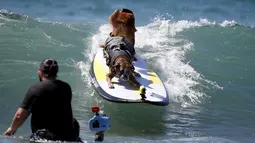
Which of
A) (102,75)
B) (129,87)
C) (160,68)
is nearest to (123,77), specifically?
(129,87)

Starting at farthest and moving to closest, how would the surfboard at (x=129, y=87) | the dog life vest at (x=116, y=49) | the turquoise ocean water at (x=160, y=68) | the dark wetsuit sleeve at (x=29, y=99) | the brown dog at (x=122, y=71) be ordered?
the dog life vest at (x=116, y=49)
the brown dog at (x=122, y=71)
the surfboard at (x=129, y=87)
the turquoise ocean water at (x=160, y=68)
the dark wetsuit sleeve at (x=29, y=99)

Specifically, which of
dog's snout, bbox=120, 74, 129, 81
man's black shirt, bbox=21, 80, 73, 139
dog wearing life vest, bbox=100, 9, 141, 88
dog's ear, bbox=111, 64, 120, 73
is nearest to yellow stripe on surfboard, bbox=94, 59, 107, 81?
dog wearing life vest, bbox=100, 9, 141, 88

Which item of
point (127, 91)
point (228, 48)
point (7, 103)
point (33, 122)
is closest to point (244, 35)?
point (228, 48)

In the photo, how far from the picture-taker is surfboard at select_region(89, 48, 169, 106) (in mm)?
9700

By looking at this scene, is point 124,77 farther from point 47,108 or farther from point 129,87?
point 47,108

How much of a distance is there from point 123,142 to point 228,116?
3674 millimetres

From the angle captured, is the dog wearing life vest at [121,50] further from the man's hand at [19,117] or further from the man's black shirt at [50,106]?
the man's hand at [19,117]

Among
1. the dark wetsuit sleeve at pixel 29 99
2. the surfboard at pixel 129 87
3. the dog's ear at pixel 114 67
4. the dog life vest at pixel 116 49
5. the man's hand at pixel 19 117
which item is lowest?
the man's hand at pixel 19 117

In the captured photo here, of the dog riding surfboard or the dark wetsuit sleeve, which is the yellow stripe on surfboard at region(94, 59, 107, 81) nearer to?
the dog riding surfboard

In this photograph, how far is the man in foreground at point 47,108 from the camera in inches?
218

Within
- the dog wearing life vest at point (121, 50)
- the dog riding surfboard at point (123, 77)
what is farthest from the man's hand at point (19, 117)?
the dog wearing life vest at point (121, 50)

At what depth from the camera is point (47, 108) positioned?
18.4 ft

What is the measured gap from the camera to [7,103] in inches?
391

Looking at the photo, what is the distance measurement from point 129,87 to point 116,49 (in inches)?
43.1
